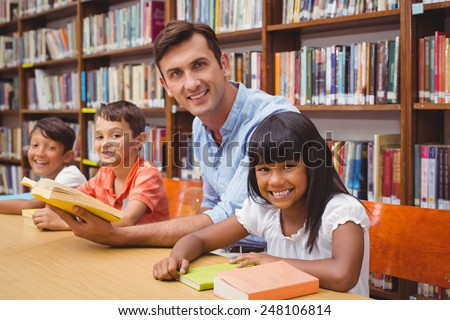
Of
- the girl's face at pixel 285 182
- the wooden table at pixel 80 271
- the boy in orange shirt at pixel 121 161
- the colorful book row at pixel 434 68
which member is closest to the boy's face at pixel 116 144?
the boy in orange shirt at pixel 121 161

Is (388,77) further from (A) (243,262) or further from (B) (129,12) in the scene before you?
(B) (129,12)

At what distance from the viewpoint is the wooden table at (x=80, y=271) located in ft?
3.35

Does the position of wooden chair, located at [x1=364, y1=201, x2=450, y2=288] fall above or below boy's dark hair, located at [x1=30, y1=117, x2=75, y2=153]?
below

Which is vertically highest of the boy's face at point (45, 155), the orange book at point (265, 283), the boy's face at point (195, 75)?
the boy's face at point (195, 75)

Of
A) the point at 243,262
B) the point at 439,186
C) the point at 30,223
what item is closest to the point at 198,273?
the point at 243,262

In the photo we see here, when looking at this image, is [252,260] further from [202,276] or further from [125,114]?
[125,114]

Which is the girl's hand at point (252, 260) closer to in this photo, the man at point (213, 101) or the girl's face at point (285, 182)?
the girl's face at point (285, 182)

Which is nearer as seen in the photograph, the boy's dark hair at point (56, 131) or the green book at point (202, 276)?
the green book at point (202, 276)

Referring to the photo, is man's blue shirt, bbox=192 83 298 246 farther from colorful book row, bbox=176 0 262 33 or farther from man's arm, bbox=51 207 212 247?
colorful book row, bbox=176 0 262 33

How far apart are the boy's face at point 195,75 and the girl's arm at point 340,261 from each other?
766mm

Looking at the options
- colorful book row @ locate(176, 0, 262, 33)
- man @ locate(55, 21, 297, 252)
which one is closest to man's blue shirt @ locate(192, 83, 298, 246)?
man @ locate(55, 21, 297, 252)

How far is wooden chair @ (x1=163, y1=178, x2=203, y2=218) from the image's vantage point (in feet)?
6.89

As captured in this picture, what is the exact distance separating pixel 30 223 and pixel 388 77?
152 cm
